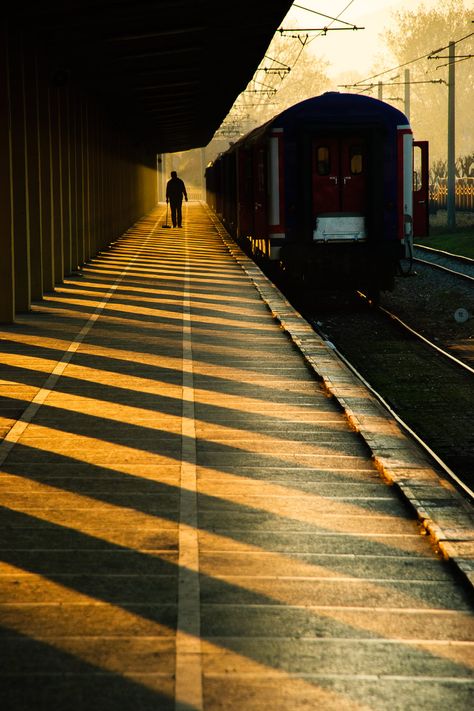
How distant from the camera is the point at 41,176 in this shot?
16.2 m

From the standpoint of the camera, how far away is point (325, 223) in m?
A: 18.7

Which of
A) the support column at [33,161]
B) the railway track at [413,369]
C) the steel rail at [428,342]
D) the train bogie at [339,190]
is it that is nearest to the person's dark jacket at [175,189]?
the railway track at [413,369]

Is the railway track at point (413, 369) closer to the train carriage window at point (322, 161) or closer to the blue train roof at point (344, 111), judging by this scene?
the train carriage window at point (322, 161)

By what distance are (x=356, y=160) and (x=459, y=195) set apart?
3130 centimetres

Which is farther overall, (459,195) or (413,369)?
(459,195)

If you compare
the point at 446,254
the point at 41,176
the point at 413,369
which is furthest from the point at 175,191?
the point at 413,369

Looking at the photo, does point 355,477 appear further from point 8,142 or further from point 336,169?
point 336,169

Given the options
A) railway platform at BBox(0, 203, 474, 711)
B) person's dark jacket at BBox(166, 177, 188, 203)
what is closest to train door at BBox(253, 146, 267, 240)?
railway platform at BBox(0, 203, 474, 711)

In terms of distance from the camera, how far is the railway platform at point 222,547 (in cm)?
363

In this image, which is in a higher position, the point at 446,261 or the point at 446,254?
the point at 446,254

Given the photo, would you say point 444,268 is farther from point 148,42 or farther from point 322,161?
point 148,42

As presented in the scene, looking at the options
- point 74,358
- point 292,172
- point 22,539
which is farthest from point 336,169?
point 22,539

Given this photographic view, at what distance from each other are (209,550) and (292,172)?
A: 1400 cm

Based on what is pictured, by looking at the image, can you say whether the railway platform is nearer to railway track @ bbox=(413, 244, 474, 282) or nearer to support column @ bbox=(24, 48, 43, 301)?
support column @ bbox=(24, 48, 43, 301)
